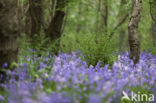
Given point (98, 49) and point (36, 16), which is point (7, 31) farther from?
point (36, 16)

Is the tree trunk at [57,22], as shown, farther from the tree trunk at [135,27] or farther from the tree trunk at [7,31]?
the tree trunk at [7,31]

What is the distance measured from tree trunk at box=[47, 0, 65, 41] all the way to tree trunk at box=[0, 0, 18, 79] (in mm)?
3209

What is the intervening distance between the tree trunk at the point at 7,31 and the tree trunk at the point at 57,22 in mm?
3209

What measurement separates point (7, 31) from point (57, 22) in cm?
348

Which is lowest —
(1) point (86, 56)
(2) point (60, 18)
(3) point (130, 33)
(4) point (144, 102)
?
(4) point (144, 102)

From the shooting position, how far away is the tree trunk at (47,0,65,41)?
6.88 m

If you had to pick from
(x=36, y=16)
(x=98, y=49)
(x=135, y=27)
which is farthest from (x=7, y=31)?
(x=36, y=16)

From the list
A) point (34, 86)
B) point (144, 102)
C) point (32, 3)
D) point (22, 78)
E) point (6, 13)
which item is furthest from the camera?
point (32, 3)

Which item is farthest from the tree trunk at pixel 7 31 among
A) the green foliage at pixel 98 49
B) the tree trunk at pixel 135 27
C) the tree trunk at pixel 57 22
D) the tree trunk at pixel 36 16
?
the tree trunk at pixel 36 16

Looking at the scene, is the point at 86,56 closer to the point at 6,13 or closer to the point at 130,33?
the point at 130,33

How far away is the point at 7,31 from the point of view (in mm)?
3553

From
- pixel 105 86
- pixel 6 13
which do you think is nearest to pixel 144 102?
pixel 105 86

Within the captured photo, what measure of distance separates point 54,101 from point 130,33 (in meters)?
3.69

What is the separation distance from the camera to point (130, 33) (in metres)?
5.71
